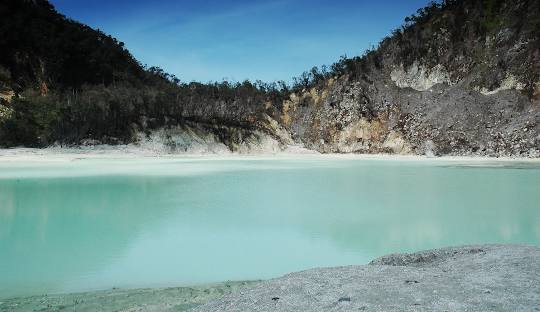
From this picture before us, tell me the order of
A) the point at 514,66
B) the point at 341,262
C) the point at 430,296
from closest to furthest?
the point at 430,296, the point at 341,262, the point at 514,66

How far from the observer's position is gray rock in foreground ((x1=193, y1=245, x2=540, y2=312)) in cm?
429

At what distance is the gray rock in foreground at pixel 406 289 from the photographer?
14.1 feet

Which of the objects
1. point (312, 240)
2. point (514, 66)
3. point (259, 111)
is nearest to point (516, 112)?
point (514, 66)

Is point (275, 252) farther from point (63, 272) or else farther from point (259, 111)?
point (259, 111)

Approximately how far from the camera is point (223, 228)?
38.0ft

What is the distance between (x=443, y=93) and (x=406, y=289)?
58.3 metres

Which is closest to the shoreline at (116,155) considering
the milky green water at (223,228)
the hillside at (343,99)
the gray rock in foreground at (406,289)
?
the hillside at (343,99)

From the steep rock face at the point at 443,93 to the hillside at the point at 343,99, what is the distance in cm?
15

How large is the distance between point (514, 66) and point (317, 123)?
26884 millimetres

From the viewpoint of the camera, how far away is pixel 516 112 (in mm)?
50062

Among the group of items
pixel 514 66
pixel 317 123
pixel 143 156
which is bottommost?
pixel 143 156

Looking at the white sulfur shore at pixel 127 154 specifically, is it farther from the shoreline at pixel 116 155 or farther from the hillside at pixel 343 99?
the hillside at pixel 343 99

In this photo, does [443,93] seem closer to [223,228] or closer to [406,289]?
[223,228]

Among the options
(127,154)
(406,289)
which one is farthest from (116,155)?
(406,289)
